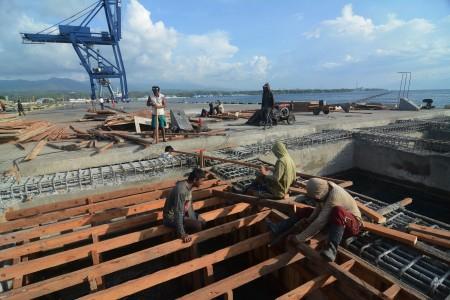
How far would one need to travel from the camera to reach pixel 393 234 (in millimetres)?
3975

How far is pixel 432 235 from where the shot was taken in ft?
13.1

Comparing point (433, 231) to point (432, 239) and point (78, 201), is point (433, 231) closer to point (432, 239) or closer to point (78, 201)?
point (432, 239)

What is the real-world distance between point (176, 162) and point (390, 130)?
11000mm

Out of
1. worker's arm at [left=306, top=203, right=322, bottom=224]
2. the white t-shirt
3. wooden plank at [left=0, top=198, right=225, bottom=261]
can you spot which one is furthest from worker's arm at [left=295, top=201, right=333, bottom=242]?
the white t-shirt

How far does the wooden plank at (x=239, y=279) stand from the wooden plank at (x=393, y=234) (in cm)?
115

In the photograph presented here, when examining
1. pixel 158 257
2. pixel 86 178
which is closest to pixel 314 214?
pixel 158 257

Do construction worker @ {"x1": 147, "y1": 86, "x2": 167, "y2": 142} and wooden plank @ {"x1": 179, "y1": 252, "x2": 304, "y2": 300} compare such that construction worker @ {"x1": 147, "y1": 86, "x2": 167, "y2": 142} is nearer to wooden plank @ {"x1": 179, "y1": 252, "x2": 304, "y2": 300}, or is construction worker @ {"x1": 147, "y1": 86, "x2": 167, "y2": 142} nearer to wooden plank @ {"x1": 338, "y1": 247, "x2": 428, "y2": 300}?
wooden plank @ {"x1": 179, "y1": 252, "x2": 304, "y2": 300}

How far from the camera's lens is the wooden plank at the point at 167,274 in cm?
333

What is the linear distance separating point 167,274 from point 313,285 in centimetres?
186

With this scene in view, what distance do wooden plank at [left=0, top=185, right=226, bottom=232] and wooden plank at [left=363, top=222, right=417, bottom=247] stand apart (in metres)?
3.21

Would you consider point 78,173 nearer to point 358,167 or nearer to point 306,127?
point 306,127

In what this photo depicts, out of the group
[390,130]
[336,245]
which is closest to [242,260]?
[336,245]

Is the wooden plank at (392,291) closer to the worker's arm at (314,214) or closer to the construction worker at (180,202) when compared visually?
the worker's arm at (314,214)

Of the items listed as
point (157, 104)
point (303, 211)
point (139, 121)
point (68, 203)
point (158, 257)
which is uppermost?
point (157, 104)
